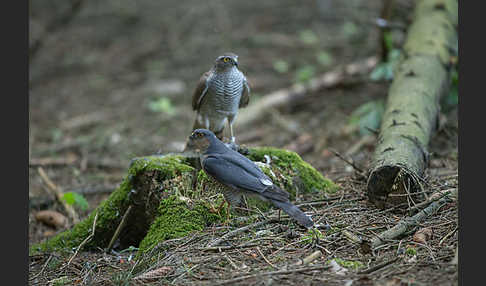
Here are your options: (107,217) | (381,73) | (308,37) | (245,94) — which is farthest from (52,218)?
(308,37)

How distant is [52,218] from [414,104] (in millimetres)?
4687

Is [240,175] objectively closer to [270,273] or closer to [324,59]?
[270,273]

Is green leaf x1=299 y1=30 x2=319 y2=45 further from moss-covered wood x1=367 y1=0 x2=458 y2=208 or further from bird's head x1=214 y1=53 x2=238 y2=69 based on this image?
bird's head x1=214 y1=53 x2=238 y2=69

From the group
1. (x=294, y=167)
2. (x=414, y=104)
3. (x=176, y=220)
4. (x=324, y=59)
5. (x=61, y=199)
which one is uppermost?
(x=324, y=59)

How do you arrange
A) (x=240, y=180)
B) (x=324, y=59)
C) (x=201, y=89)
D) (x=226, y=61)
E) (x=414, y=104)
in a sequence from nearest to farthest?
(x=240, y=180), (x=226, y=61), (x=201, y=89), (x=414, y=104), (x=324, y=59)

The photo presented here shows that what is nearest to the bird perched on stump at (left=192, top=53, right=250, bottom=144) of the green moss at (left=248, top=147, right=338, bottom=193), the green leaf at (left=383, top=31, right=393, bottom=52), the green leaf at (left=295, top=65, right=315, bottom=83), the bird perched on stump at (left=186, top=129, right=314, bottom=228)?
the green moss at (left=248, top=147, right=338, bottom=193)

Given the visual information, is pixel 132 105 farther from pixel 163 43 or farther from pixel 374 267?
pixel 374 267

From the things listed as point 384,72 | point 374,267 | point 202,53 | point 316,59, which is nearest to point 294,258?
point 374,267

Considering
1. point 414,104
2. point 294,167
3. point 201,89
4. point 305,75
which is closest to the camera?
point 294,167

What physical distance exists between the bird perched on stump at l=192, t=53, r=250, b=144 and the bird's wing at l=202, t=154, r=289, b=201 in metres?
1.05

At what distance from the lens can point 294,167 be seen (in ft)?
16.0

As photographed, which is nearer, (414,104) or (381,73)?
(414,104)

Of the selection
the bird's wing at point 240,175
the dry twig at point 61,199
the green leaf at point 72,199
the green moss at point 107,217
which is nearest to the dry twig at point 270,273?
the bird's wing at point 240,175

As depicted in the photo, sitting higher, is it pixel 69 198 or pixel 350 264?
pixel 350 264
